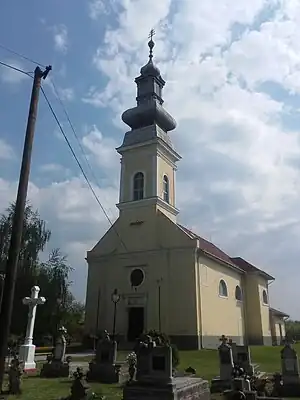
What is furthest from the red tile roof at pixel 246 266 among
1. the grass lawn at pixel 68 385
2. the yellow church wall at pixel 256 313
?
the grass lawn at pixel 68 385

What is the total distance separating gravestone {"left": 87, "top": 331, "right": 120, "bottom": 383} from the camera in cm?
1357

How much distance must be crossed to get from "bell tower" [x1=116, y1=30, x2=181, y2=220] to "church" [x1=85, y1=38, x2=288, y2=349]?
3.4 inches

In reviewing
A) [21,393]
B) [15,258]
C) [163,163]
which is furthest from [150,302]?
[15,258]

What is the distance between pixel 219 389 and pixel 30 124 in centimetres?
915

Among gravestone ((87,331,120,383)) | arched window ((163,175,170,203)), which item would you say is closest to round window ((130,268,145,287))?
arched window ((163,175,170,203))

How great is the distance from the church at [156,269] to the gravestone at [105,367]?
1207 centimetres

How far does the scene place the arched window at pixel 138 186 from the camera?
32.8m

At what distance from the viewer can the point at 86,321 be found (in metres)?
30.8

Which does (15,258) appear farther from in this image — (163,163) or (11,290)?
(163,163)

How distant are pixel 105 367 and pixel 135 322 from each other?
15898 millimetres

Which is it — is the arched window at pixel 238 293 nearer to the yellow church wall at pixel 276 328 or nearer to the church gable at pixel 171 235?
the yellow church wall at pixel 276 328

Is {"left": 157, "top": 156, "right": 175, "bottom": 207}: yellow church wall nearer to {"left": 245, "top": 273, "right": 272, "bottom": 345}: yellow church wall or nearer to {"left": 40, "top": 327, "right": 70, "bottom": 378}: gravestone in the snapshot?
{"left": 245, "top": 273, "right": 272, "bottom": 345}: yellow church wall

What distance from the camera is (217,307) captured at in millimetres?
30766

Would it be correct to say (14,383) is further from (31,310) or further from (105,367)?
(31,310)
